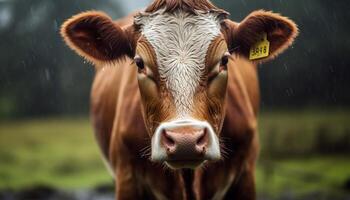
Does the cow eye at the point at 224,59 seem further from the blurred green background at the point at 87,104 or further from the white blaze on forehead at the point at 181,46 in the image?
the blurred green background at the point at 87,104

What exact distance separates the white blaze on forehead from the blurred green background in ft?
22.2

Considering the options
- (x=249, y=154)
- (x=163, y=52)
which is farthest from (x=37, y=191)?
(x=163, y=52)

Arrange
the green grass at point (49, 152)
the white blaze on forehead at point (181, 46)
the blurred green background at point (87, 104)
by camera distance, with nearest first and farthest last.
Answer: the white blaze on forehead at point (181, 46), the blurred green background at point (87, 104), the green grass at point (49, 152)

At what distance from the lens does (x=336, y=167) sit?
1165 cm

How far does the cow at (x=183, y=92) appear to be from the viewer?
3.82 metres

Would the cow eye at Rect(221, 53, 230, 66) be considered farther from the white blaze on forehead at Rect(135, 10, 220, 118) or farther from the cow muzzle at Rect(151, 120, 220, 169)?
the cow muzzle at Rect(151, 120, 220, 169)

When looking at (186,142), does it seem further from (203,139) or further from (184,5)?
(184,5)

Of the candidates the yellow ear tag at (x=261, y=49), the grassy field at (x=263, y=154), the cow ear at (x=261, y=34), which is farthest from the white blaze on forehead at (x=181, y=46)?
A: the grassy field at (x=263, y=154)

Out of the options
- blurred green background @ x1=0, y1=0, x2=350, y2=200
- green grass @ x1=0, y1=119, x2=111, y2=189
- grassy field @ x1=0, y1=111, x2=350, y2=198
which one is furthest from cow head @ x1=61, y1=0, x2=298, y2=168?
green grass @ x1=0, y1=119, x2=111, y2=189

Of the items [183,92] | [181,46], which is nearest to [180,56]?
[181,46]

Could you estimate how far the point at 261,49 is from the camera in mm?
4496

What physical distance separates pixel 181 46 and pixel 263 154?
9253mm

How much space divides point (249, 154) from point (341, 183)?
6.26 meters

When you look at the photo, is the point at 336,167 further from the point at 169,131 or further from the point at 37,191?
the point at 169,131
